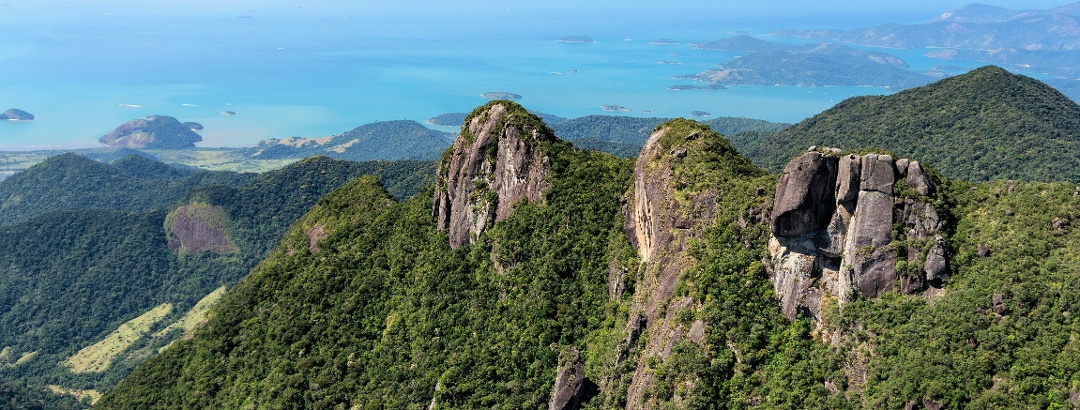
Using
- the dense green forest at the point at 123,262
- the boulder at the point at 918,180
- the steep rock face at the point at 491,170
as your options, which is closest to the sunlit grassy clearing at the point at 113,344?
the dense green forest at the point at 123,262

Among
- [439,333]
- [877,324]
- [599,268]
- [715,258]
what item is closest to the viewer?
[877,324]

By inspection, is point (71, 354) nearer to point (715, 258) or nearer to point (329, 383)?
point (329, 383)

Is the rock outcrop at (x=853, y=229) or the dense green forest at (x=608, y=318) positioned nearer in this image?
the dense green forest at (x=608, y=318)

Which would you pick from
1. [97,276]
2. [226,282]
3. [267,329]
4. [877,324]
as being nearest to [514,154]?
[267,329]

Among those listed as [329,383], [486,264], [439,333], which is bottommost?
[329,383]

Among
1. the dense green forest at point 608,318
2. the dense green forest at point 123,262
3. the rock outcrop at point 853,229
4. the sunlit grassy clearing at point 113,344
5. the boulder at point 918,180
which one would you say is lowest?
the sunlit grassy clearing at point 113,344

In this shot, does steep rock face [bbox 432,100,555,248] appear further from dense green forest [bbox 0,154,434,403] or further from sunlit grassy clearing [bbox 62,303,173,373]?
sunlit grassy clearing [bbox 62,303,173,373]

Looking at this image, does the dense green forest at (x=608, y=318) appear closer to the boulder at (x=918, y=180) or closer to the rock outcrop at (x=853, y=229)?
the rock outcrop at (x=853, y=229)
